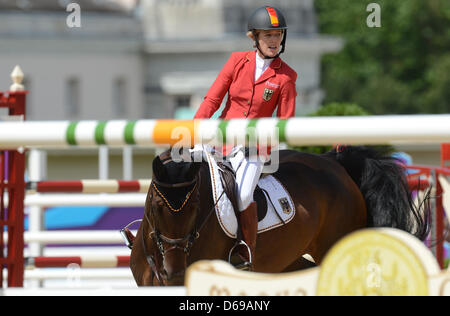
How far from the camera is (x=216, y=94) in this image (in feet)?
16.5

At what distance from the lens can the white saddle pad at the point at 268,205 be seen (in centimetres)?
474

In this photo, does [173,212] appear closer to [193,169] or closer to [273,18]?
[193,169]

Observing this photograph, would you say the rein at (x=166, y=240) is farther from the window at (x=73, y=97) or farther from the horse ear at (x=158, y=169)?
the window at (x=73, y=97)

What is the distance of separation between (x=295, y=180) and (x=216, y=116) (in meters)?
0.64

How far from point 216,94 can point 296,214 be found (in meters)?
0.77

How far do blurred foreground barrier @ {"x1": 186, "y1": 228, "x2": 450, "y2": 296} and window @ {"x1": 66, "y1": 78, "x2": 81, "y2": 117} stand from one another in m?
47.9

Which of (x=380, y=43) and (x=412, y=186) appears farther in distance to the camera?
(x=380, y=43)

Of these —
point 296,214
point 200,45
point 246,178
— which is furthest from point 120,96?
point 246,178

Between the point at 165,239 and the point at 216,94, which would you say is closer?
the point at 165,239

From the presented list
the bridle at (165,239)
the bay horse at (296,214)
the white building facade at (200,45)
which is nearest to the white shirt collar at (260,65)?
the bay horse at (296,214)

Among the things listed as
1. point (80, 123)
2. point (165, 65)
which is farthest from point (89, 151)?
point (165, 65)

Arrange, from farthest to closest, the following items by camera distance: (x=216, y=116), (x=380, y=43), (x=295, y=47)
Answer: (x=380, y=43), (x=295, y=47), (x=216, y=116)

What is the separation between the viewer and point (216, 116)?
5.07m
